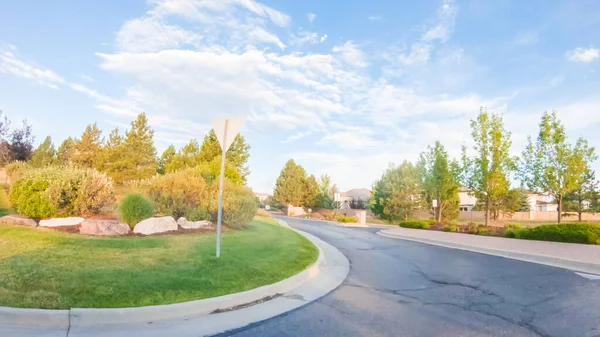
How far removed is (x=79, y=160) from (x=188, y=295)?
44736mm

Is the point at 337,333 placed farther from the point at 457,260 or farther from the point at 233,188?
the point at 233,188

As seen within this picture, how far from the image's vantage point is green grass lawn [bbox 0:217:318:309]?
5.01 meters

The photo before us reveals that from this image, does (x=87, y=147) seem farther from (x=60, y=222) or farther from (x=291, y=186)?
(x=60, y=222)

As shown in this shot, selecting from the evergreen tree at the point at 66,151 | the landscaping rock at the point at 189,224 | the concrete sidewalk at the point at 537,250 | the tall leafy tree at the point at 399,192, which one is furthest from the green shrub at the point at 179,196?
the evergreen tree at the point at 66,151

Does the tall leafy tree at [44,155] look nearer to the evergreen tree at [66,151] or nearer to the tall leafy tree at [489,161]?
the evergreen tree at [66,151]

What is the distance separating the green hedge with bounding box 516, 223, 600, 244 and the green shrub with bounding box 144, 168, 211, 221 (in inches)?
525

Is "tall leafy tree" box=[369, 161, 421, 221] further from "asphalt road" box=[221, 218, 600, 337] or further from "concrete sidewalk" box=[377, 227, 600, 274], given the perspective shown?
"asphalt road" box=[221, 218, 600, 337]

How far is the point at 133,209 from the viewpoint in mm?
11078

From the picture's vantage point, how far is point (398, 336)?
439 centimetres

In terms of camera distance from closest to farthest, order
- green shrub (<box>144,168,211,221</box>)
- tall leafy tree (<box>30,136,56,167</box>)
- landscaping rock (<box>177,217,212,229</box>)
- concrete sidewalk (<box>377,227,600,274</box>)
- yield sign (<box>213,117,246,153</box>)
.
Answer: yield sign (<box>213,117,246,153</box>) → concrete sidewalk (<box>377,227,600,274</box>) → landscaping rock (<box>177,217,212,229</box>) → green shrub (<box>144,168,211,221</box>) → tall leafy tree (<box>30,136,56,167</box>)

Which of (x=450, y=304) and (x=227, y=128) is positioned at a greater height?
(x=227, y=128)

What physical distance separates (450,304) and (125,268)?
5.66m

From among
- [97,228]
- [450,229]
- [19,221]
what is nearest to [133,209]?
[97,228]

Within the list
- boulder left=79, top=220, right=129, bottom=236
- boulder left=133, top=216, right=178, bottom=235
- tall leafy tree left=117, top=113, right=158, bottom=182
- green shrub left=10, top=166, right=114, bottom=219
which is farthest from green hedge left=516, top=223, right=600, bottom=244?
tall leafy tree left=117, top=113, right=158, bottom=182
